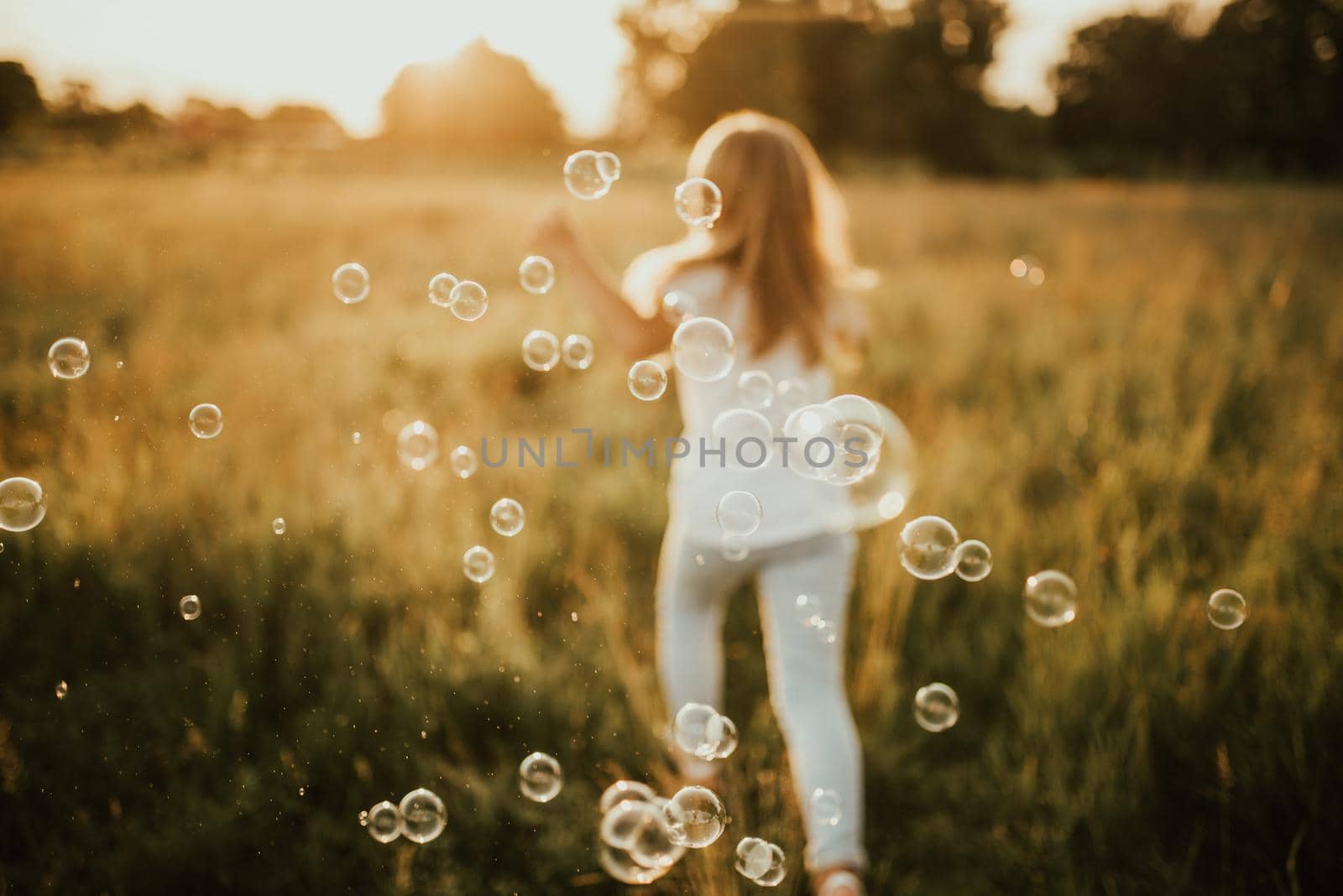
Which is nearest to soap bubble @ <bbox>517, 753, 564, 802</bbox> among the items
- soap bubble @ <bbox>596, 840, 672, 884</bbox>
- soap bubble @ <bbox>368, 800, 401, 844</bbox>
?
soap bubble @ <bbox>596, 840, 672, 884</bbox>

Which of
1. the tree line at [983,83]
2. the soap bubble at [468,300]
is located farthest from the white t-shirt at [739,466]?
the tree line at [983,83]

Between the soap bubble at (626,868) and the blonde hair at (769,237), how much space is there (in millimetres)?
1374

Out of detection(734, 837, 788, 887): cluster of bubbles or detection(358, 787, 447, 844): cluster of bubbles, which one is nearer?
detection(734, 837, 788, 887): cluster of bubbles

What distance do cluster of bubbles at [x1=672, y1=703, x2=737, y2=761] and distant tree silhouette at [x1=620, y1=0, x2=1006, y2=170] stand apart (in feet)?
122

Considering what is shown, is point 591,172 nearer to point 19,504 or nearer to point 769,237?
point 769,237

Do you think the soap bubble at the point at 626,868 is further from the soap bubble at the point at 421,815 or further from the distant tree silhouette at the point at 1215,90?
the distant tree silhouette at the point at 1215,90

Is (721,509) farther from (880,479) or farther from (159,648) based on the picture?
(159,648)

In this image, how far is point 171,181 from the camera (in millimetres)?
10969

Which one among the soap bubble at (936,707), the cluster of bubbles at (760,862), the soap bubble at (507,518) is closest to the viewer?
the cluster of bubbles at (760,862)

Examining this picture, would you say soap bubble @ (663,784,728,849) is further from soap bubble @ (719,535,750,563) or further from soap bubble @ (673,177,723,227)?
soap bubble @ (673,177,723,227)

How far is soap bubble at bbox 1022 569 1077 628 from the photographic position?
2510 millimetres

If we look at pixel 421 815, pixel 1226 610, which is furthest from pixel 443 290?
pixel 1226 610

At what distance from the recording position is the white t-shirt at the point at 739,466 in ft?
6.73

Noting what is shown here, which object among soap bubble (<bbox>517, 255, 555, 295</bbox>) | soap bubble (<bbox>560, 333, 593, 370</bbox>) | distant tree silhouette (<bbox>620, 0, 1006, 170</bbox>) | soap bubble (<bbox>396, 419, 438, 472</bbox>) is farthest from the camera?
distant tree silhouette (<bbox>620, 0, 1006, 170</bbox>)
